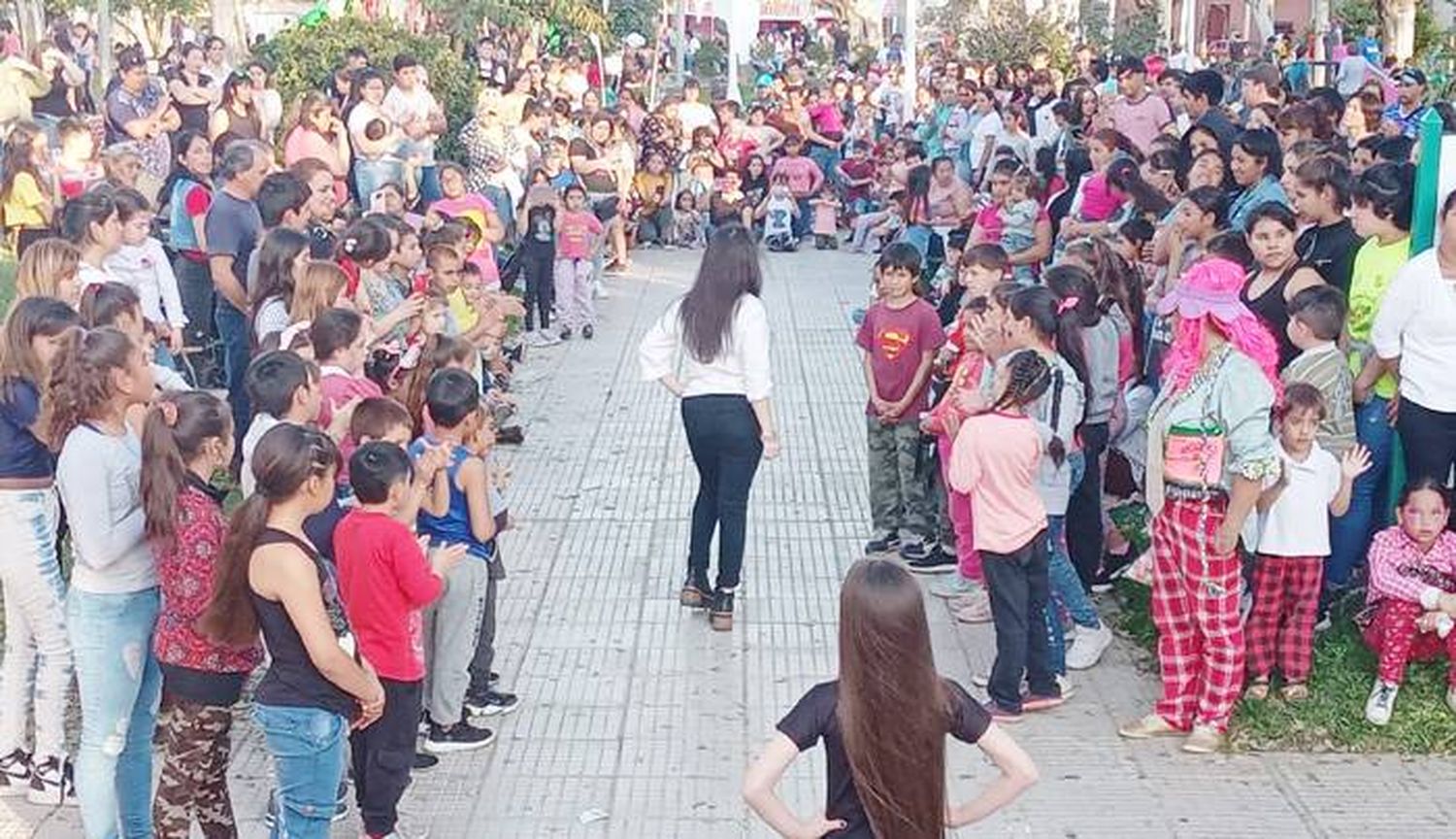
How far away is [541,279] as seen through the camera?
13453 millimetres

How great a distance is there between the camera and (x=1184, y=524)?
19.4ft

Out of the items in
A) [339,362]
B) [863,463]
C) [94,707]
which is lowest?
[863,463]

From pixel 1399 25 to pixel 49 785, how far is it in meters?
21.7

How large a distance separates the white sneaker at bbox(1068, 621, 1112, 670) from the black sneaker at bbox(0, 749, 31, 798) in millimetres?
3849

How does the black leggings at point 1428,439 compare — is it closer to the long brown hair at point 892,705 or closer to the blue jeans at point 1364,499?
the blue jeans at point 1364,499

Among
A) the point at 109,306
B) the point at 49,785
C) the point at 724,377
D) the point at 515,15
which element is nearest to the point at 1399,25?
the point at 515,15

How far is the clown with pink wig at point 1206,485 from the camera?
5.74 meters

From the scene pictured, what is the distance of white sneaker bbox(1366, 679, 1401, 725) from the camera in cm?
621

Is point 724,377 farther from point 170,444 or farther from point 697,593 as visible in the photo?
point 170,444

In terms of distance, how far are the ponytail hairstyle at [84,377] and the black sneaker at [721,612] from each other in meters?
3.03

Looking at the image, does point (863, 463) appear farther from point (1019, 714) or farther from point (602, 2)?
point (602, 2)

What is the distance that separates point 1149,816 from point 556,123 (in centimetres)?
1183

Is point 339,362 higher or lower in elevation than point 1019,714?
higher

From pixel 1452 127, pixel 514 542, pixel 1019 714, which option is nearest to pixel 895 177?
pixel 1452 127
